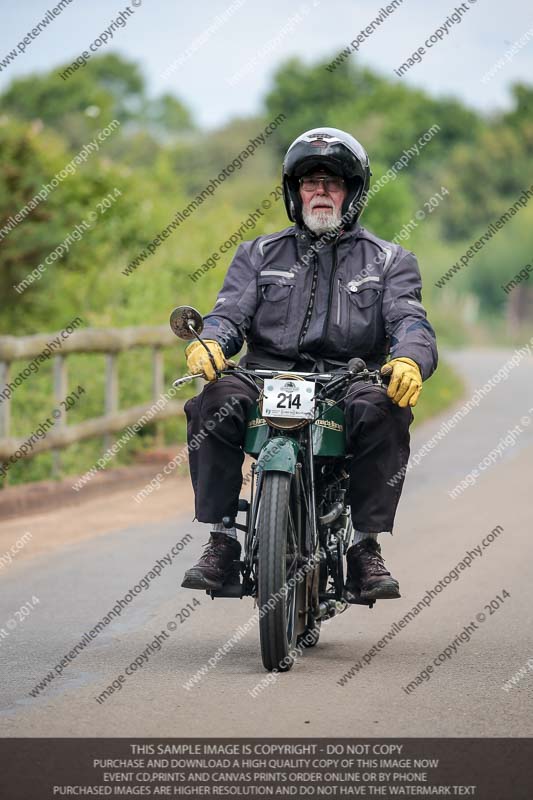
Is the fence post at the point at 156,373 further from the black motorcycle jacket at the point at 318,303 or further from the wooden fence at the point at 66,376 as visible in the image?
the black motorcycle jacket at the point at 318,303

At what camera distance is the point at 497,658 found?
20.9 feet

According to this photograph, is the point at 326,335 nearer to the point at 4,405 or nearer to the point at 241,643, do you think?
the point at 241,643

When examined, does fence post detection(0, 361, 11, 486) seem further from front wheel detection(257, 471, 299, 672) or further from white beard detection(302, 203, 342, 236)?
front wheel detection(257, 471, 299, 672)

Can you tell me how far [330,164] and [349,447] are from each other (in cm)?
123

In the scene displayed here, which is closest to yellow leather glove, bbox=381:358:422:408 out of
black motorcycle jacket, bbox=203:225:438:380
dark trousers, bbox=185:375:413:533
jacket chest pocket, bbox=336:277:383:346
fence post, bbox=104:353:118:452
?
dark trousers, bbox=185:375:413:533

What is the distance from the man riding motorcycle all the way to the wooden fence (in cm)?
466

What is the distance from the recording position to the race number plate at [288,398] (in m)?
5.89

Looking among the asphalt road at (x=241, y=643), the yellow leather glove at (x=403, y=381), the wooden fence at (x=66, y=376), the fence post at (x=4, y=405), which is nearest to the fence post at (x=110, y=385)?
the wooden fence at (x=66, y=376)

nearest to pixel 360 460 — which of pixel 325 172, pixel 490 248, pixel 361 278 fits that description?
pixel 361 278

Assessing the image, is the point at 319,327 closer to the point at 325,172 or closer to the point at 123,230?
the point at 325,172

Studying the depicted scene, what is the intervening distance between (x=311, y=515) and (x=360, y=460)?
0.34 meters

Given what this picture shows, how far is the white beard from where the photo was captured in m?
6.49
